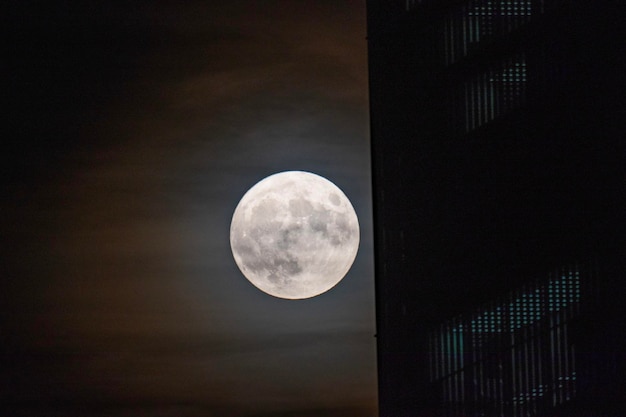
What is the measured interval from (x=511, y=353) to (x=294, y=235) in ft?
3.42

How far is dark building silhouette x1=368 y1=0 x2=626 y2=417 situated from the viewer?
257 centimetres

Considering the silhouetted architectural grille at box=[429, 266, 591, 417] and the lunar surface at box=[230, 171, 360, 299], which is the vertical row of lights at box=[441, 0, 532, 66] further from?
the silhouetted architectural grille at box=[429, 266, 591, 417]

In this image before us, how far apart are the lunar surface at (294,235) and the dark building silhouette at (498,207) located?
298 mm

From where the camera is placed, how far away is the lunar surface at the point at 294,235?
2.29m

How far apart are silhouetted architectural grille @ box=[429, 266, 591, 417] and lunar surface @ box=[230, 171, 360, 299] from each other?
1.91ft

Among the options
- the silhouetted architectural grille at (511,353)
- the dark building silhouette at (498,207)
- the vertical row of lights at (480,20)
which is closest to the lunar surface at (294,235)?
the dark building silhouette at (498,207)

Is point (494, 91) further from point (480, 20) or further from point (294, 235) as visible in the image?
point (294, 235)

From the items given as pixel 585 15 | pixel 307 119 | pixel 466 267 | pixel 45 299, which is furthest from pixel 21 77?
pixel 585 15

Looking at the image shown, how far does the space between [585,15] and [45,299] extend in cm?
258

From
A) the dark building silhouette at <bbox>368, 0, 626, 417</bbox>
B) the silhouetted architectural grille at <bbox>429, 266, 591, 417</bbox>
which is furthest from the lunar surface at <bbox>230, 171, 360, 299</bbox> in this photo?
the silhouetted architectural grille at <bbox>429, 266, 591, 417</bbox>

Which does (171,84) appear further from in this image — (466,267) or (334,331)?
(466,267)

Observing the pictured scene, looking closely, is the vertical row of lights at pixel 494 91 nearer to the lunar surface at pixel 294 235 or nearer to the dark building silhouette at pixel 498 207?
the dark building silhouette at pixel 498 207

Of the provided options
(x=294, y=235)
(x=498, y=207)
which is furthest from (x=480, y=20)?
(x=294, y=235)

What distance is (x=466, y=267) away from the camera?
258 cm
